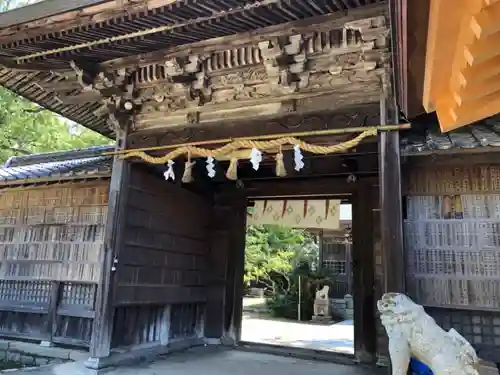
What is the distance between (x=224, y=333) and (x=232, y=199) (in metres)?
2.44

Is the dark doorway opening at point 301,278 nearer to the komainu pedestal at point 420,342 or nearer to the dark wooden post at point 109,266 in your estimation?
the dark wooden post at point 109,266

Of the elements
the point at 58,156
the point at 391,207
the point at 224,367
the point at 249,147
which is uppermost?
the point at 58,156

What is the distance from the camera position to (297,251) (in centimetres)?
1711

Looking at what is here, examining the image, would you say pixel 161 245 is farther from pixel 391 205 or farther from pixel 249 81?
pixel 391 205

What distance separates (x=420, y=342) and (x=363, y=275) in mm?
3044

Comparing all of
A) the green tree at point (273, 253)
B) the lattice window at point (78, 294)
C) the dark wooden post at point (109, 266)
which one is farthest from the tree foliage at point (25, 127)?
the green tree at point (273, 253)

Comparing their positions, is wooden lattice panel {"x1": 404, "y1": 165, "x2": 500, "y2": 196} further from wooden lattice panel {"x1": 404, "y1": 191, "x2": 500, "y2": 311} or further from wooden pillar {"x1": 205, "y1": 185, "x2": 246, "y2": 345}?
wooden pillar {"x1": 205, "y1": 185, "x2": 246, "y2": 345}

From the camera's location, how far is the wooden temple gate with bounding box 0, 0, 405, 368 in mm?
4062

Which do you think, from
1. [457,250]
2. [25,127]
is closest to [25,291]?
[25,127]

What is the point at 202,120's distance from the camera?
523 centimetres

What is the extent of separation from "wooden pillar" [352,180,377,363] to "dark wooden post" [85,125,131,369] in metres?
3.64

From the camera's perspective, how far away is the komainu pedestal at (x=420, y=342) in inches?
118

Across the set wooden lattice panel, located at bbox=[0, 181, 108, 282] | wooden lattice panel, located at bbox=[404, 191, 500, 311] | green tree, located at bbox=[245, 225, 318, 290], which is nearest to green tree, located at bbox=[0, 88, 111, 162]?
wooden lattice panel, located at bbox=[0, 181, 108, 282]

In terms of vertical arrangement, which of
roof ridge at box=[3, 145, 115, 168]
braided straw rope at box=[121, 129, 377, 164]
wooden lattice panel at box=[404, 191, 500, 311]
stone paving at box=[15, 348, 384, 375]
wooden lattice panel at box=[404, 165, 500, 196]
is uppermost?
roof ridge at box=[3, 145, 115, 168]
